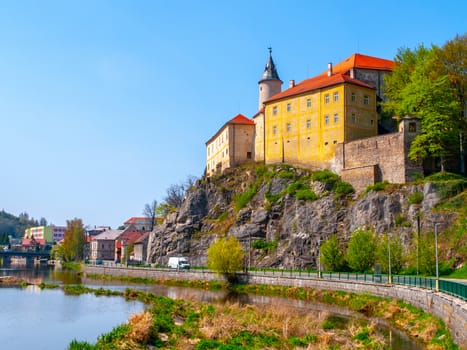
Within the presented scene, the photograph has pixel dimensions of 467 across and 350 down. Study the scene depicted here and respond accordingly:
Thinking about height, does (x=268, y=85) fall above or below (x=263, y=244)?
above

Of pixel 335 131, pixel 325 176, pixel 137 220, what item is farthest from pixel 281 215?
pixel 137 220

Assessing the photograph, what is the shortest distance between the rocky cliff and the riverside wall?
511 cm

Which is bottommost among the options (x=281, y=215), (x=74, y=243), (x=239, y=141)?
(x=74, y=243)

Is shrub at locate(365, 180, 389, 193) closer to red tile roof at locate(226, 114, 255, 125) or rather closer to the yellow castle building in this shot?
the yellow castle building

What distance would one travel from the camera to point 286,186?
243 ft

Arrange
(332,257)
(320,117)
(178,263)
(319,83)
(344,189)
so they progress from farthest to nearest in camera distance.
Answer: (178,263) → (319,83) → (320,117) → (344,189) → (332,257)

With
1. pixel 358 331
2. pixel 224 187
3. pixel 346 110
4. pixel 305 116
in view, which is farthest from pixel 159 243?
pixel 358 331

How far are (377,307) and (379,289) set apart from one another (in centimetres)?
249

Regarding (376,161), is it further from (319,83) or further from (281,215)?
(319,83)

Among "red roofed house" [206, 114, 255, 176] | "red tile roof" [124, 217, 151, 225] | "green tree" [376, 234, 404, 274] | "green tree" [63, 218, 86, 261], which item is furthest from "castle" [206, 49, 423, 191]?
"red tile roof" [124, 217, 151, 225]

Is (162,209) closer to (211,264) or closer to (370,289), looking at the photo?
(211,264)

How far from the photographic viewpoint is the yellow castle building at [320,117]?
233ft

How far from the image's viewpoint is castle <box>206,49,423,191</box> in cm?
6316

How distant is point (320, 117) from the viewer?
241ft
